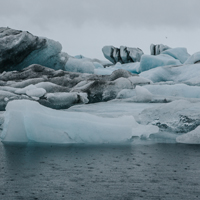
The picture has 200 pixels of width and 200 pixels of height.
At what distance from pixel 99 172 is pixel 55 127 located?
2.22m

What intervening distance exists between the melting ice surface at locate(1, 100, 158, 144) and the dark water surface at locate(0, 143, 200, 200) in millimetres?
461

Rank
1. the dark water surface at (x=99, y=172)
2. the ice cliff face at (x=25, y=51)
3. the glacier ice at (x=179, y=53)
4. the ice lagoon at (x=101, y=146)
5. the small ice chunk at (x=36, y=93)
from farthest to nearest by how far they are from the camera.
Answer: the glacier ice at (x=179, y=53) → the ice cliff face at (x=25, y=51) → the small ice chunk at (x=36, y=93) → the ice lagoon at (x=101, y=146) → the dark water surface at (x=99, y=172)

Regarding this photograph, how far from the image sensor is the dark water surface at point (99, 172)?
2807mm

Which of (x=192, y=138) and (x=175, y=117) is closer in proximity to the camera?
(x=192, y=138)

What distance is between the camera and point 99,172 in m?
3.53

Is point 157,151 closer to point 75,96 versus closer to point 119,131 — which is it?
point 119,131

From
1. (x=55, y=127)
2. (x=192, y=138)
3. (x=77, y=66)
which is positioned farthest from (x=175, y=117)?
(x=77, y=66)

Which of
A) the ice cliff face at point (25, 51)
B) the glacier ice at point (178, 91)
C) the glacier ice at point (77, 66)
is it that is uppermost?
the ice cliff face at point (25, 51)

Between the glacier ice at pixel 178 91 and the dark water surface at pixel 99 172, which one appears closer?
the dark water surface at pixel 99 172

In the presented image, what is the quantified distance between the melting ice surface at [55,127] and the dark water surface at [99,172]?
1.51 ft

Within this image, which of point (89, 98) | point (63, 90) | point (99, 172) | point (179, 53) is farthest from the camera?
point (179, 53)

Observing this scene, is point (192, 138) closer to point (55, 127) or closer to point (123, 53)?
point (55, 127)

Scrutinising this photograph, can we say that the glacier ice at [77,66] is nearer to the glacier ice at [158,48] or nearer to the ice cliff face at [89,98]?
the ice cliff face at [89,98]

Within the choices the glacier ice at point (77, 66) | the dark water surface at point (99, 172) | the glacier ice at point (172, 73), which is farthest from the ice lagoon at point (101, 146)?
the glacier ice at point (77, 66)
